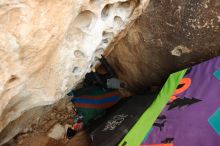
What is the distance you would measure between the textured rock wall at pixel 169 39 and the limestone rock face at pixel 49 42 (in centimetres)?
10

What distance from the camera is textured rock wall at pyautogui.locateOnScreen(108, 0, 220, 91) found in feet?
5.04

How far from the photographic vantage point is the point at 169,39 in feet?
5.46

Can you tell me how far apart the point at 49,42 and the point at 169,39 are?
0.61 meters

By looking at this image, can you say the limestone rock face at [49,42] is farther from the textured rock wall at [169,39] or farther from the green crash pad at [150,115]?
the green crash pad at [150,115]

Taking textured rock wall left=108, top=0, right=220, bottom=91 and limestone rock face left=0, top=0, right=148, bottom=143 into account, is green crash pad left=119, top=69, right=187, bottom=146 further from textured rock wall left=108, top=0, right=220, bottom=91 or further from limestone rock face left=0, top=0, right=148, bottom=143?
limestone rock face left=0, top=0, right=148, bottom=143

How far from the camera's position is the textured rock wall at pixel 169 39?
60.5 inches

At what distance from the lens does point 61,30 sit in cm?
132

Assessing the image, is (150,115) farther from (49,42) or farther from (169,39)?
(49,42)

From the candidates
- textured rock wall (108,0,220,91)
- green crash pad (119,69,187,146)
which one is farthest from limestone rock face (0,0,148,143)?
green crash pad (119,69,187,146)

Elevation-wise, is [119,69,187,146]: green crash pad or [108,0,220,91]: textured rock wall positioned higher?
[108,0,220,91]: textured rock wall

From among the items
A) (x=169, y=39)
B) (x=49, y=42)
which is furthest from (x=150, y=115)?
(x=49, y=42)

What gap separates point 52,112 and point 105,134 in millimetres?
577

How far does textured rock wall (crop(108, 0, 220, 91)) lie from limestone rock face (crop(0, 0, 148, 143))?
3.8 inches

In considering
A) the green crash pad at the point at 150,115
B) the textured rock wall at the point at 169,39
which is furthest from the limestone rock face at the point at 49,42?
the green crash pad at the point at 150,115
